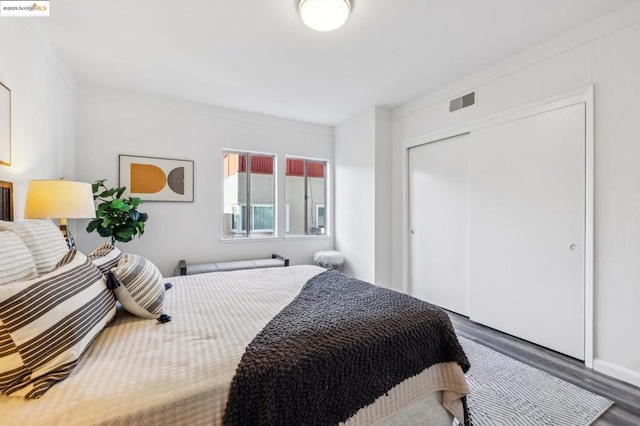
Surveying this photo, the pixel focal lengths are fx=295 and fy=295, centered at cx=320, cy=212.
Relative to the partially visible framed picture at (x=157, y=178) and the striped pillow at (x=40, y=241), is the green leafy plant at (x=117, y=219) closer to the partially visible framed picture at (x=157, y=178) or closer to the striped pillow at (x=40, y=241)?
the partially visible framed picture at (x=157, y=178)

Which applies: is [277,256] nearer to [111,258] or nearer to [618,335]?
[111,258]

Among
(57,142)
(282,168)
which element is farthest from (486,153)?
(57,142)

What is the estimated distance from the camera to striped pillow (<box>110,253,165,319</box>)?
1.46 m

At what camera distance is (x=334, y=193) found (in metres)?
5.00

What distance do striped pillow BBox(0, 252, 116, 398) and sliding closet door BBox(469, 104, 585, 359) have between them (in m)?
3.25

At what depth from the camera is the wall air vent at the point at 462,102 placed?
10.5 feet

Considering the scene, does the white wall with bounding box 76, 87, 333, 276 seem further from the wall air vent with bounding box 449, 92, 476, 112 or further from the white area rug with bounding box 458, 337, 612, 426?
the white area rug with bounding box 458, 337, 612, 426

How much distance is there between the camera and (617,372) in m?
2.15

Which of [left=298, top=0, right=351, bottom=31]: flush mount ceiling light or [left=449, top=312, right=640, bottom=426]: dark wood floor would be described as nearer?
[left=449, top=312, right=640, bottom=426]: dark wood floor

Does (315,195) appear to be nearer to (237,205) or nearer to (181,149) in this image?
(237,205)

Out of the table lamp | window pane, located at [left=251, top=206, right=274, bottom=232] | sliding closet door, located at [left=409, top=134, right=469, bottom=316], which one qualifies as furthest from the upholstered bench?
sliding closet door, located at [left=409, top=134, right=469, bottom=316]

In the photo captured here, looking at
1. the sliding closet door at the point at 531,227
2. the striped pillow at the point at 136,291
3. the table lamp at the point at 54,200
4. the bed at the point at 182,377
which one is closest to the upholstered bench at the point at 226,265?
the table lamp at the point at 54,200

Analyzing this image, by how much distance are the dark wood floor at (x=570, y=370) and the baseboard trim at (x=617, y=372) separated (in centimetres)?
4

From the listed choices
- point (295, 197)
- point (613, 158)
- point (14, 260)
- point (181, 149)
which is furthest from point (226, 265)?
point (613, 158)
